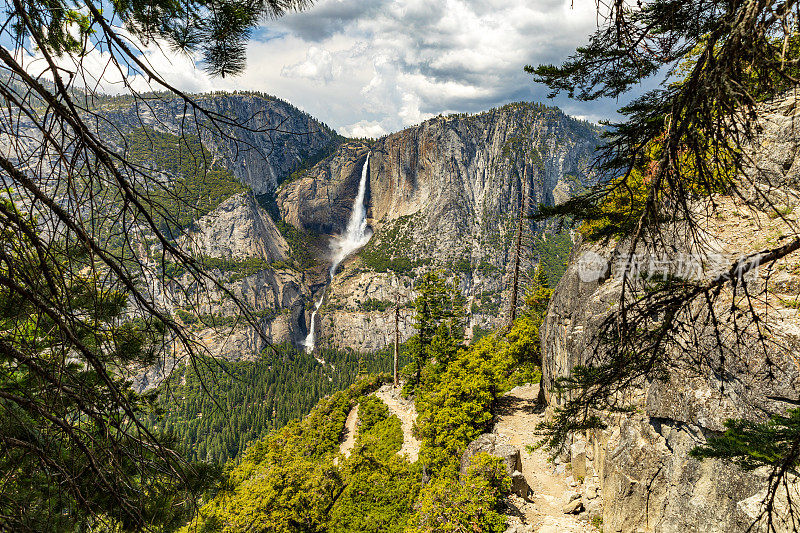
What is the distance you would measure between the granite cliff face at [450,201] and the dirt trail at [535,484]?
10847 centimetres

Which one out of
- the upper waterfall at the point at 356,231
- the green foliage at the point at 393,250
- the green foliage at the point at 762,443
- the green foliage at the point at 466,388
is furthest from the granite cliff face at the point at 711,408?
the upper waterfall at the point at 356,231

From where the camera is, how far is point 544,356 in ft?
48.8

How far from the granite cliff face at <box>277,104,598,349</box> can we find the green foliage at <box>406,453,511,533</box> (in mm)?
114287

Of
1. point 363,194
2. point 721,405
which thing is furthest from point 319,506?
point 363,194

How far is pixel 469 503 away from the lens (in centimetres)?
798

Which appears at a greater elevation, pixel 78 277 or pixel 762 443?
pixel 78 277

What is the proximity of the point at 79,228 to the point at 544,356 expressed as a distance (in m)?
15.5

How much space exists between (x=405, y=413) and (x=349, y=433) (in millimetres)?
3718

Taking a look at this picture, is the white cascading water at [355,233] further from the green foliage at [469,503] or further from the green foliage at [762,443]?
the green foliage at [762,443]

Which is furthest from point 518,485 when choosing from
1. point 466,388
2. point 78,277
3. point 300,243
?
point 300,243

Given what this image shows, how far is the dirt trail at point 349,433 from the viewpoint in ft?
67.6

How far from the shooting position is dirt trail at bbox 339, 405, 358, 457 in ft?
67.6

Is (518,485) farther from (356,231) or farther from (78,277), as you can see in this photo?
(356,231)

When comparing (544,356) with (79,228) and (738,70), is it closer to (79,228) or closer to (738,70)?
(738,70)
